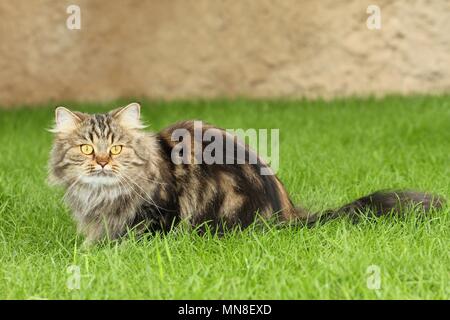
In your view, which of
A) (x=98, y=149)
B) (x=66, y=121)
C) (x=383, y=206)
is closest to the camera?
(x=98, y=149)

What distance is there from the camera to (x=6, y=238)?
4.11 m

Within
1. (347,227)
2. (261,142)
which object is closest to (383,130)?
(261,142)

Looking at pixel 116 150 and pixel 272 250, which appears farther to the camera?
pixel 116 150

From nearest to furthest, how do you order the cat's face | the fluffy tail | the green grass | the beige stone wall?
the green grass → the cat's face → the fluffy tail → the beige stone wall

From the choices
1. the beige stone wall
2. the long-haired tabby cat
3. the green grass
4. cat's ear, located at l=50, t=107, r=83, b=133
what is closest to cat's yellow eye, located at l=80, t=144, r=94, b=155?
the long-haired tabby cat

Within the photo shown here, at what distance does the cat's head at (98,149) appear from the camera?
364 cm

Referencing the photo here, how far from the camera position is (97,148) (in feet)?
12.0

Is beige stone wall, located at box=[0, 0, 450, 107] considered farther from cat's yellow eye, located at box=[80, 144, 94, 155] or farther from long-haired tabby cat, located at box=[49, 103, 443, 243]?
cat's yellow eye, located at box=[80, 144, 94, 155]

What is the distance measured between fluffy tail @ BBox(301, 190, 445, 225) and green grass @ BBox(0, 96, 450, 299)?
0.06 metres

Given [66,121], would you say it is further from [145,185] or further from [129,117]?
[145,185]

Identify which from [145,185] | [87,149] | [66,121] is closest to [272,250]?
[145,185]

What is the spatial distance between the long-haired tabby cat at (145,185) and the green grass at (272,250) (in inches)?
4.1

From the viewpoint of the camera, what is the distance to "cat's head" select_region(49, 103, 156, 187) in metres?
3.64

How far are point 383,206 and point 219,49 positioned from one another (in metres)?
5.66
